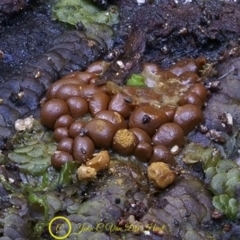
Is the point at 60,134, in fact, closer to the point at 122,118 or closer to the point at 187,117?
the point at 122,118

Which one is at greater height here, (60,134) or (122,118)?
(122,118)

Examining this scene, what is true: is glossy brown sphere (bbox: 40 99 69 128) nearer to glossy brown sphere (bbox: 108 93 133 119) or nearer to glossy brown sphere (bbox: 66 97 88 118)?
glossy brown sphere (bbox: 66 97 88 118)

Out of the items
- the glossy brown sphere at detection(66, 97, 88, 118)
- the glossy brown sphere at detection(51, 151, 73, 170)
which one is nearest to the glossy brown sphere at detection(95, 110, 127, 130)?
the glossy brown sphere at detection(66, 97, 88, 118)

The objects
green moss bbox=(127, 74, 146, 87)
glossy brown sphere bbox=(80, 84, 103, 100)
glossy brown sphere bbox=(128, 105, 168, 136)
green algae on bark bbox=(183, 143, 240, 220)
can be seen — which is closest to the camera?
green algae on bark bbox=(183, 143, 240, 220)

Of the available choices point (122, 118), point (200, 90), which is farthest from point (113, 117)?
point (200, 90)

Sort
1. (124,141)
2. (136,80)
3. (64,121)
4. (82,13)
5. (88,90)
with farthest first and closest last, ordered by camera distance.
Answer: (82,13)
(136,80)
(88,90)
(64,121)
(124,141)

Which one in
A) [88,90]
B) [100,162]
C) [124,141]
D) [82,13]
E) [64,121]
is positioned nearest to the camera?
[100,162]

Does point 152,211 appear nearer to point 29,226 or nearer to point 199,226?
point 199,226

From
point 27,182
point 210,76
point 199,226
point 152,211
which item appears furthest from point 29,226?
point 210,76
